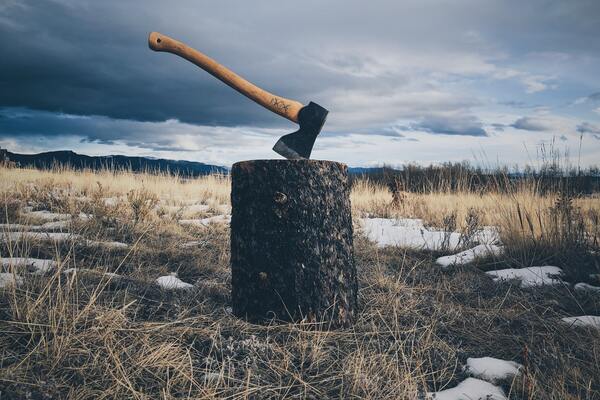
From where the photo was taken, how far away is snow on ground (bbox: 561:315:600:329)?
2.35m

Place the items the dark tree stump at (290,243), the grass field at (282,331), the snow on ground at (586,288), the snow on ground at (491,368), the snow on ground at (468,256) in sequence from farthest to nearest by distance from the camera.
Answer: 1. the snow on ground at (468,256)
2. the snow on ground at (586,288)
3. the dark tree stump at (290,243)
4. the snow on ground at (491,368)
5. the grass field at (282,331)

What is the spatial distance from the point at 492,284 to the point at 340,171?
1.82 metres

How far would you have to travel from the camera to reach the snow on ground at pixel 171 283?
111 inches

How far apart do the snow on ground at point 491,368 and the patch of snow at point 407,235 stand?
228cm

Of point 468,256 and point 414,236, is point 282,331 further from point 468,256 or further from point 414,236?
point 414,236

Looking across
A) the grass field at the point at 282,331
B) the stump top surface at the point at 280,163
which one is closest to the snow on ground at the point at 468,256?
the grass field at the point at 282,331

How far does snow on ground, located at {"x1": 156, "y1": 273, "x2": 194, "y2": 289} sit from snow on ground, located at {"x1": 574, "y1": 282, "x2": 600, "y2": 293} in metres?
2.98

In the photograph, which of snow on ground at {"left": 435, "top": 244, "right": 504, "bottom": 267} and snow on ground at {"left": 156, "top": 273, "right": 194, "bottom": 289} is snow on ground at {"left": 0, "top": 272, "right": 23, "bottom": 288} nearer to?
snow on ground at {"left": 156, "top": 273, "right": 194, "bottom": 289}

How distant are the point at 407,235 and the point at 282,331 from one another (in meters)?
3.41

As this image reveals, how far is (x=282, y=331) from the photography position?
214 centimetres

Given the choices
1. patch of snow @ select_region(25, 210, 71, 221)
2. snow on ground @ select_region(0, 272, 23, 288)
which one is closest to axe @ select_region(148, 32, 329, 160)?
snow on ground @ select_region(0, 272, 23, 288)

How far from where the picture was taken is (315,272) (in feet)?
7.31

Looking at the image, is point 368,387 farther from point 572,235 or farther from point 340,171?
point 572,235

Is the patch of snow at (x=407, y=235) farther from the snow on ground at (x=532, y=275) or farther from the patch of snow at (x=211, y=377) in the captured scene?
the patch of snow at (x=211, y=377)
